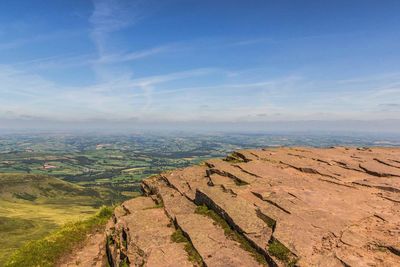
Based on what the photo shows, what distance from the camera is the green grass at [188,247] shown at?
665 inches

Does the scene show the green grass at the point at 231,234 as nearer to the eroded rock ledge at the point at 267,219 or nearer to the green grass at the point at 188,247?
the eroded rock ledge at the point at 267,219

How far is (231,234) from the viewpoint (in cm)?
1908

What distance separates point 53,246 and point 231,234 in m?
15.1

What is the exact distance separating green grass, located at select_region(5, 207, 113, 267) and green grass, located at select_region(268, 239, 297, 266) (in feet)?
53.5

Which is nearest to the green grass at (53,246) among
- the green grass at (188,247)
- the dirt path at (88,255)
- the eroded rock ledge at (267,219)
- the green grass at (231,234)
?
the dirt path at (88,255)

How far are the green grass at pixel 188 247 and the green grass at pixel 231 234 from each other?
2.29 metres

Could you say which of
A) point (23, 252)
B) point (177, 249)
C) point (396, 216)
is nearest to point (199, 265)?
point (177, 249)

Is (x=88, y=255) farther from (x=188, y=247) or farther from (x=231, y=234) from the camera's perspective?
(x=231, y=234)

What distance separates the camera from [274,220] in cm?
1888

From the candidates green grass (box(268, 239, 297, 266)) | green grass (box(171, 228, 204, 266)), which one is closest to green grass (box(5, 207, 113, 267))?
green grass (box(171, 228, 204, 266))

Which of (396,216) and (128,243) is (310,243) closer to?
(396,216)

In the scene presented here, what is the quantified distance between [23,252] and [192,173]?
16.4m

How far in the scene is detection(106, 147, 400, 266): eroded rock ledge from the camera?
16.0 meters

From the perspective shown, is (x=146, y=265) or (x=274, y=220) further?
(x=274, y=220)
